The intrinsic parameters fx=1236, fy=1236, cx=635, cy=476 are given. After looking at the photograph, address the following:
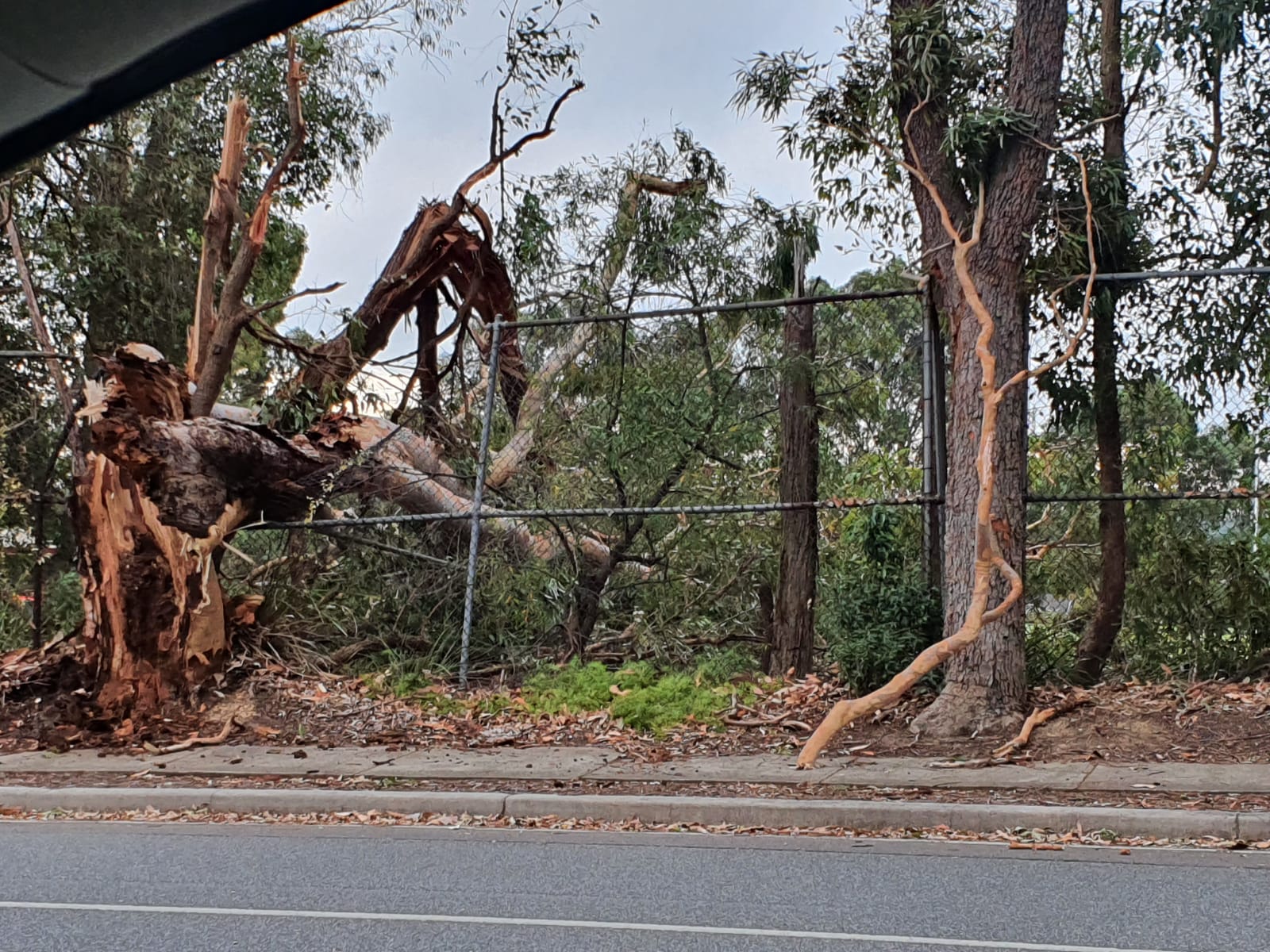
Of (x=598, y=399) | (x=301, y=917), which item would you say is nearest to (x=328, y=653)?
(x=598, y=399)

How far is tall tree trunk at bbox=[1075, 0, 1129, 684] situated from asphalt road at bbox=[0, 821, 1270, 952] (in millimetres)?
4097

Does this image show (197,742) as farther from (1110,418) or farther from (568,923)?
(1110,418)

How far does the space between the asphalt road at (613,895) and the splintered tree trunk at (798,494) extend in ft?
15.7

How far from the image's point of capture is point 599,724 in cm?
1002

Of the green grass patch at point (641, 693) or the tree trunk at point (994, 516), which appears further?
the green grass patch at point (641, 693)

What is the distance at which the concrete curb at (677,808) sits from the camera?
22.0 feet

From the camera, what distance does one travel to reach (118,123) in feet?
54.1

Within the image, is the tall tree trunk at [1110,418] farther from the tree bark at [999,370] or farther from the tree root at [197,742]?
the tree root at [197,742]

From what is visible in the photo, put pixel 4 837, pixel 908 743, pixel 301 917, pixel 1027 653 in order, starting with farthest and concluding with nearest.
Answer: pixel 1027 653, pixel 908 743, pixel 4 837, pixel 301 917

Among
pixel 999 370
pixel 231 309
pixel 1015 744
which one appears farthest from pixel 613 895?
pixel 231 309

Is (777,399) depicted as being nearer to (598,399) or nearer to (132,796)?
(598,399)

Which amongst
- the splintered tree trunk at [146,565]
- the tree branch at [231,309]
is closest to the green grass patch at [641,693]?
the splintered tree trunk at [146,565]

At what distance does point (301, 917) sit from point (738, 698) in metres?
5.35

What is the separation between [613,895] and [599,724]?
4.35 m
